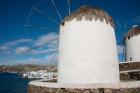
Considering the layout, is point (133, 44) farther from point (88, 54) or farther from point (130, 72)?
point (88, 54)

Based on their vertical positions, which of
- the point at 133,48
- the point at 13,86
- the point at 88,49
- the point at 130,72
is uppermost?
the point at 133,48

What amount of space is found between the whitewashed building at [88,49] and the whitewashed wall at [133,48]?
9.09 m

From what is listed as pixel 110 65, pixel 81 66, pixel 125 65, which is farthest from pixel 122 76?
pixel 81 66

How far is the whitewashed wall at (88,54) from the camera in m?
10.9

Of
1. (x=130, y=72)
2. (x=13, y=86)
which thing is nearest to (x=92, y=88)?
(x=130, y=72)

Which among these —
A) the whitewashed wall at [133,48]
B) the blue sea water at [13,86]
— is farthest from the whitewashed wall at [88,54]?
the blue sea water at [13,86]

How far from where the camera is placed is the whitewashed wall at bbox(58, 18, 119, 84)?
35.8 feet

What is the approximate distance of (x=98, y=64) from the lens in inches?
430

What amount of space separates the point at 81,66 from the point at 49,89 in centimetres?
188

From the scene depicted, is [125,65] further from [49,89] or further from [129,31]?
[49,89]

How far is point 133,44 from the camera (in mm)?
20656

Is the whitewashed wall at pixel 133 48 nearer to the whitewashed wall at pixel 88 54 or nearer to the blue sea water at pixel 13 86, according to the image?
the whitewashed wall at pixel 88 54

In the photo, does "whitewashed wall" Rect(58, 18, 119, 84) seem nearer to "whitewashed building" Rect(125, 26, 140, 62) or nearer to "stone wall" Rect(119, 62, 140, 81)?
"stone wall" Rect(119, 62, 140, 81)

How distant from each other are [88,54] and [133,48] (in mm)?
10775
